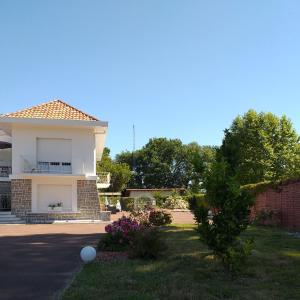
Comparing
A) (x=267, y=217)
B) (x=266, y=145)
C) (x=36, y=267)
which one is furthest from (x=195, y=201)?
(x=266, y=145)

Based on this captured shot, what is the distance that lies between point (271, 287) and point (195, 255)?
3.32 meters

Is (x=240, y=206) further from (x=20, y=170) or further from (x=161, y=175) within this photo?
(x=161, y=175)

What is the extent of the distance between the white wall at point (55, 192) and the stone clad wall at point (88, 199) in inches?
11.8

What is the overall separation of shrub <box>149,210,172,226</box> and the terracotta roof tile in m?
10.1

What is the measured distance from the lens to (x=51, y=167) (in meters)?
28.8

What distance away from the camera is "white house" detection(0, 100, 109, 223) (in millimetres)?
28266

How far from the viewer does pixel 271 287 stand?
7227mm

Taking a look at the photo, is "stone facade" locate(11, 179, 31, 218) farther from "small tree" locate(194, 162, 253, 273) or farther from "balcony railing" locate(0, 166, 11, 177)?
"small tree" locate(194, 162, 253, 273)

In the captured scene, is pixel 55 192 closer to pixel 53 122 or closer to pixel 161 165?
pixel 53 122

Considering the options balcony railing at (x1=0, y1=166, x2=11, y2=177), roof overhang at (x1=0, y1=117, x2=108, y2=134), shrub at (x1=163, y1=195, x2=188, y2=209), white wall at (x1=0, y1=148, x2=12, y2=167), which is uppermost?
roof overhang at (x1=0, y1=117, x2=108, y2=134)

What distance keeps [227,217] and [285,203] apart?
1103 cm

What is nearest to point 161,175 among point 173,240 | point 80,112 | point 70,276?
point 80,112

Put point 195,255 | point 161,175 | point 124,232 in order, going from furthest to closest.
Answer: point 161,175
point 124,232
point 195,255

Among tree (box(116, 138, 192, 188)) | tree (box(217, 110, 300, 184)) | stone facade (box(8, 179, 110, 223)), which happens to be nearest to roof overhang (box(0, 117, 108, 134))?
stone facade (box(8, 179, 110, 223))
